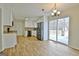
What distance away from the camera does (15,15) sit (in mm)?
3854

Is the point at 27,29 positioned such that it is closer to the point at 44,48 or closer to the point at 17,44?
the point at 17,44

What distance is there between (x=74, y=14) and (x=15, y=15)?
2431 mm

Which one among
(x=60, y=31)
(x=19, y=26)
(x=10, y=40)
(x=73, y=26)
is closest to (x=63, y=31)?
(x=60, y=31)

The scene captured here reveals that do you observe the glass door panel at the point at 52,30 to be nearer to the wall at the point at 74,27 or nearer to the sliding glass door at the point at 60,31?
the sliding glass door at the point at 60,31

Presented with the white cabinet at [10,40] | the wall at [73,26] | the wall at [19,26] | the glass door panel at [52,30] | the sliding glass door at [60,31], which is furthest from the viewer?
the glass door panel at [52,30]

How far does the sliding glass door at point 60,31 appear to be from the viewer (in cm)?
473

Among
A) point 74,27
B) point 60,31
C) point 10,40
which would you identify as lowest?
point 10,40

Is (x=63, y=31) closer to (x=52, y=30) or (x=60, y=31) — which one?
(x=60, y=31)

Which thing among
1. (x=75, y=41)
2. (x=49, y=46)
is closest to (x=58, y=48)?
(x=49, y=46)

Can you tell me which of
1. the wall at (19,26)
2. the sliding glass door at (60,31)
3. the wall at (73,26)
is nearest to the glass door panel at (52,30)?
the sliding glass door at (60,31)

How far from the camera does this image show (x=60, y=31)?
5.02 m

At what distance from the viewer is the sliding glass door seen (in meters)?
4.73

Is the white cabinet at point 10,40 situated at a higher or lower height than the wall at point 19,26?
lower

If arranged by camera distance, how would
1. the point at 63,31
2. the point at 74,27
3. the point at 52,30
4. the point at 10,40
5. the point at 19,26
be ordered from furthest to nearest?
the point at 52,30, the point at 63,31, the point at 74,27, the point at 10,40, the point at 19,26
